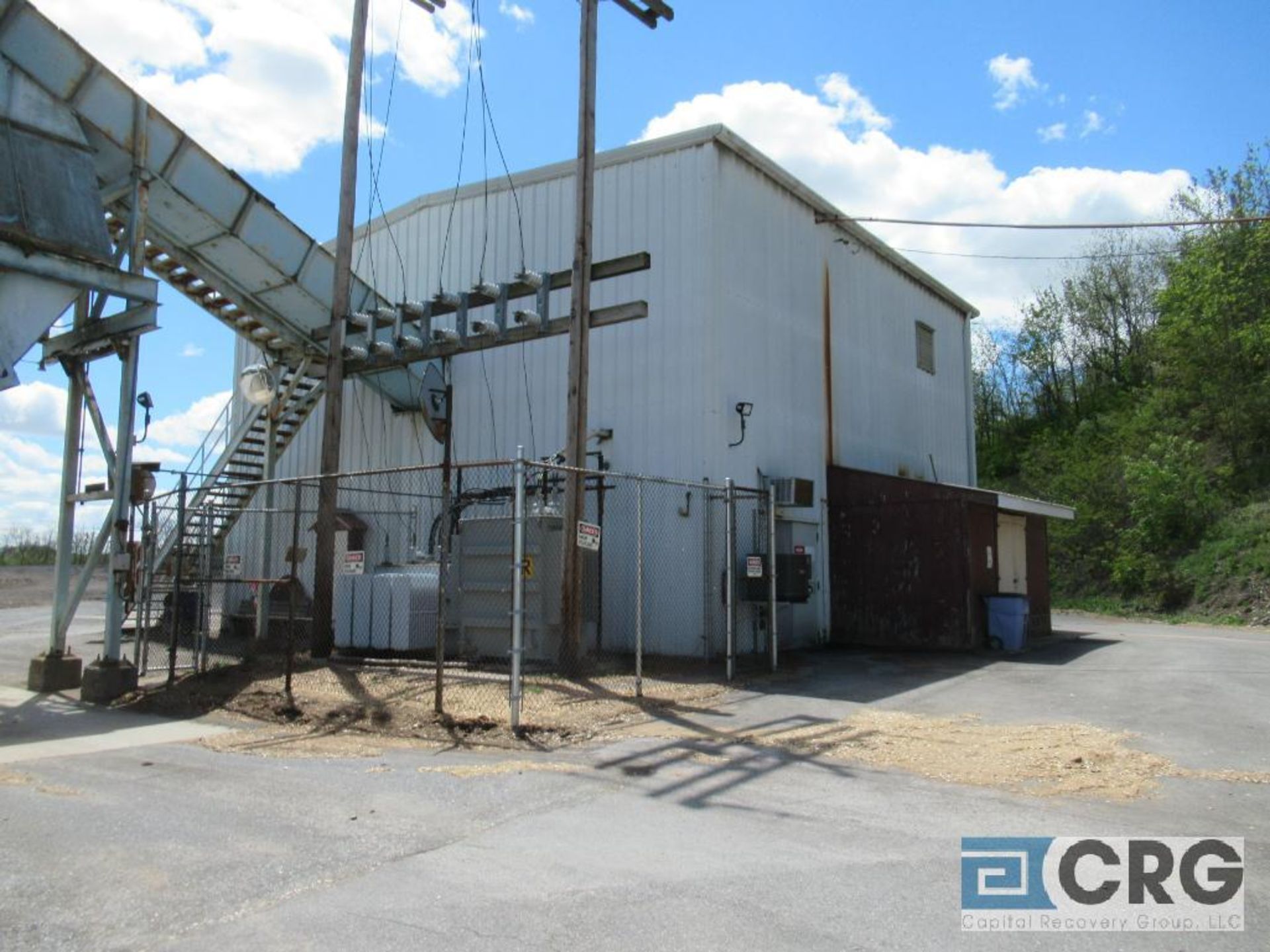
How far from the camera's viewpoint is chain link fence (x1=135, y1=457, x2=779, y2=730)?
420 inches

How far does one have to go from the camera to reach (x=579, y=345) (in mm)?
12914

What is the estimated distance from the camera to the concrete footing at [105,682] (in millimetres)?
11422

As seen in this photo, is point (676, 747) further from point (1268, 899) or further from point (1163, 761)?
point (1268, 899)

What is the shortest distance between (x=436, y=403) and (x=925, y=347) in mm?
17410

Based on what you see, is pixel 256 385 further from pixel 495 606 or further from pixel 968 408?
pixel 968 408

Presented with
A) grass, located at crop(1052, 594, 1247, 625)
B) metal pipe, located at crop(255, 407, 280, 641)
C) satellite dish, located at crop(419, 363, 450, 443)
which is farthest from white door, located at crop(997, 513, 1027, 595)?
metal pipe, located at crop(255, 407, 280, 641)

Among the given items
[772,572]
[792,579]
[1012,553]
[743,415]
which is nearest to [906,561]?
[1012,553]

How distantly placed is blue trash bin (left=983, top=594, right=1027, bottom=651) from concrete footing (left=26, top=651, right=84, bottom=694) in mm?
13949

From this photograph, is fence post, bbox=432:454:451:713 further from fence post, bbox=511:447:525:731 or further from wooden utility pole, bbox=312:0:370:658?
wooden utility pole, bbox=312:0:370:658

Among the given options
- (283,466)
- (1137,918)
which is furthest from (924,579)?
(283,466)

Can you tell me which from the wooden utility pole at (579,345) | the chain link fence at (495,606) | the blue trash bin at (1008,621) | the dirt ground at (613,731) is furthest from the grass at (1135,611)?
the wooden utility pole at (579,345)

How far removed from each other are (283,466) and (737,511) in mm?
11487

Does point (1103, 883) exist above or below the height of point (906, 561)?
below

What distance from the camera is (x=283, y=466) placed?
21.8 meters
